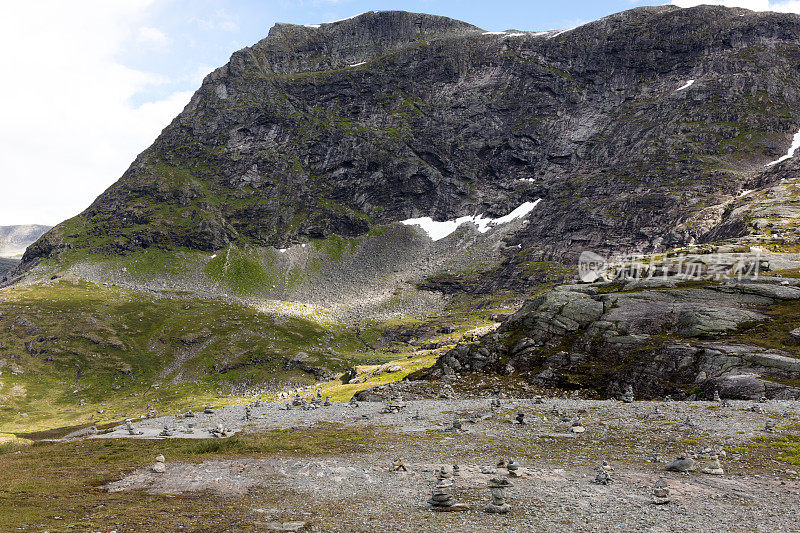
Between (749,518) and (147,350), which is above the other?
(749,518)

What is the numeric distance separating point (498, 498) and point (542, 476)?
4745mm

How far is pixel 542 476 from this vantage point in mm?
23016

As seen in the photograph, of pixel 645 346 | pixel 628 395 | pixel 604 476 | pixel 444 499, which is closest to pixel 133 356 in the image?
pixel 645 346

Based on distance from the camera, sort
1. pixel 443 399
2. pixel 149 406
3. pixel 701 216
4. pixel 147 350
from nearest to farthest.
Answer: pixel 443 399 < pixel 149 406 < pixel 147 350 < pixel 701 216

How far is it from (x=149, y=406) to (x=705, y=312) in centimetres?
14863

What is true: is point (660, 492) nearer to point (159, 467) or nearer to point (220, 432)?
point (159, 467)

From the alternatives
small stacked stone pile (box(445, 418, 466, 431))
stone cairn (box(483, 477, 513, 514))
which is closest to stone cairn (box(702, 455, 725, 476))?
stone cairn (box(483, 477, 513, 514))

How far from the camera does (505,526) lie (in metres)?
17.1

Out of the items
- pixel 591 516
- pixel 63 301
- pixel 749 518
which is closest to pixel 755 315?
pixel 749 518

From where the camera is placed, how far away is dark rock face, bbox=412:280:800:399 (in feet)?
130

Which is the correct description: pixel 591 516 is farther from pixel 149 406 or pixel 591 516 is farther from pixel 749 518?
pixel 149 406

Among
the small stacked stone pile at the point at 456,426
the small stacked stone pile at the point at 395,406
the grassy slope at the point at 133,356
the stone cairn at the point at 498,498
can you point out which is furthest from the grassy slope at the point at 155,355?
the stone cairn at the point at 498,498

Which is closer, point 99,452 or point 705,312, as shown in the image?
point 99,452

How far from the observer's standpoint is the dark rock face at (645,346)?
39.7 m
